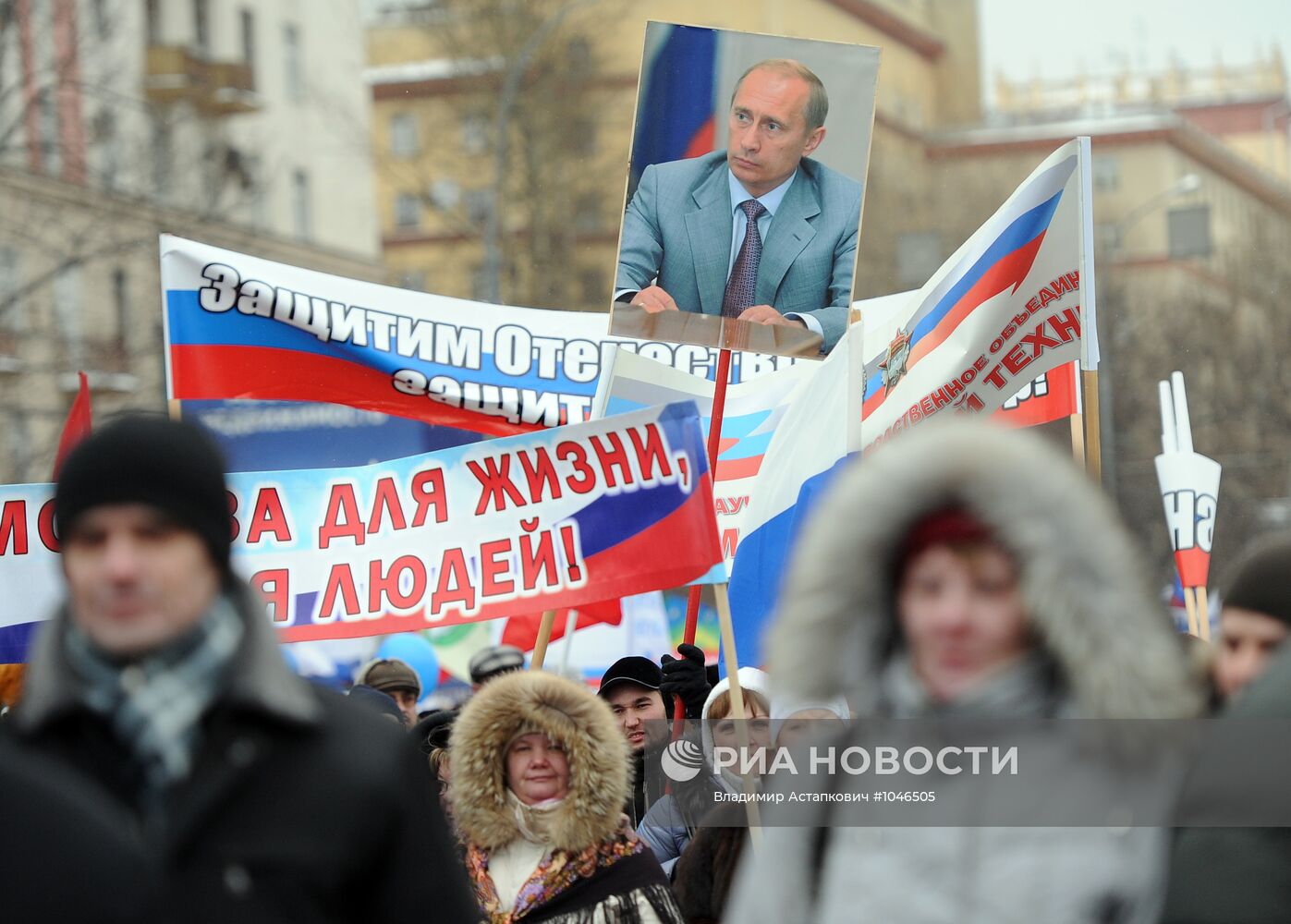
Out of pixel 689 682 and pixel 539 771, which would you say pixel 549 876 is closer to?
pixel 539 771

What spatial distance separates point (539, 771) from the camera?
4.54 meters

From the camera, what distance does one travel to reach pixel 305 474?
624 cm

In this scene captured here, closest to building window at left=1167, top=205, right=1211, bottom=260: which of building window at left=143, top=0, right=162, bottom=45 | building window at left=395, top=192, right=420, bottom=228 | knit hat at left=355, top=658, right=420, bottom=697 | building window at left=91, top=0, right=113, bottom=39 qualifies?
building window at left=395, top=192, right=420, bottom=228

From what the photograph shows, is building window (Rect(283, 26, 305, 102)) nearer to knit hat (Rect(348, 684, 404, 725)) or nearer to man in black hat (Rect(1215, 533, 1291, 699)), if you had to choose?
knit hat (Rect(348, 684, 404, 725))

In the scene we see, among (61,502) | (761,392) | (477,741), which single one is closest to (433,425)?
(761,392)

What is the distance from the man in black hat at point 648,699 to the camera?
584cm

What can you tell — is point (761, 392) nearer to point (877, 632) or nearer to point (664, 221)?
A: point (664, 221)

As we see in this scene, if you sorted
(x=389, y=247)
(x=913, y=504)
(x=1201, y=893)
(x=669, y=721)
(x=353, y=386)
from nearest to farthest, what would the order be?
(x=1201, y=893) < (x=913, y=504) < (x=669, y=721) < (x=353, y=386) < (x=389, y=247)

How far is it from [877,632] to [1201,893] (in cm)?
48

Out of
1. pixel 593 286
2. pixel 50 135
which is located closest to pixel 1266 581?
pixel 50 135

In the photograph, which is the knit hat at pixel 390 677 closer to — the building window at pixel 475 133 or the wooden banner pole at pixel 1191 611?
the wooden banner pole at pixel 1191 611

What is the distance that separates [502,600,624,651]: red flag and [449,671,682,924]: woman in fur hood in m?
3.13

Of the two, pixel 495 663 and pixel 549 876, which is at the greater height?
pixel 549 876

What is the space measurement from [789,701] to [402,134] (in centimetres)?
6094
